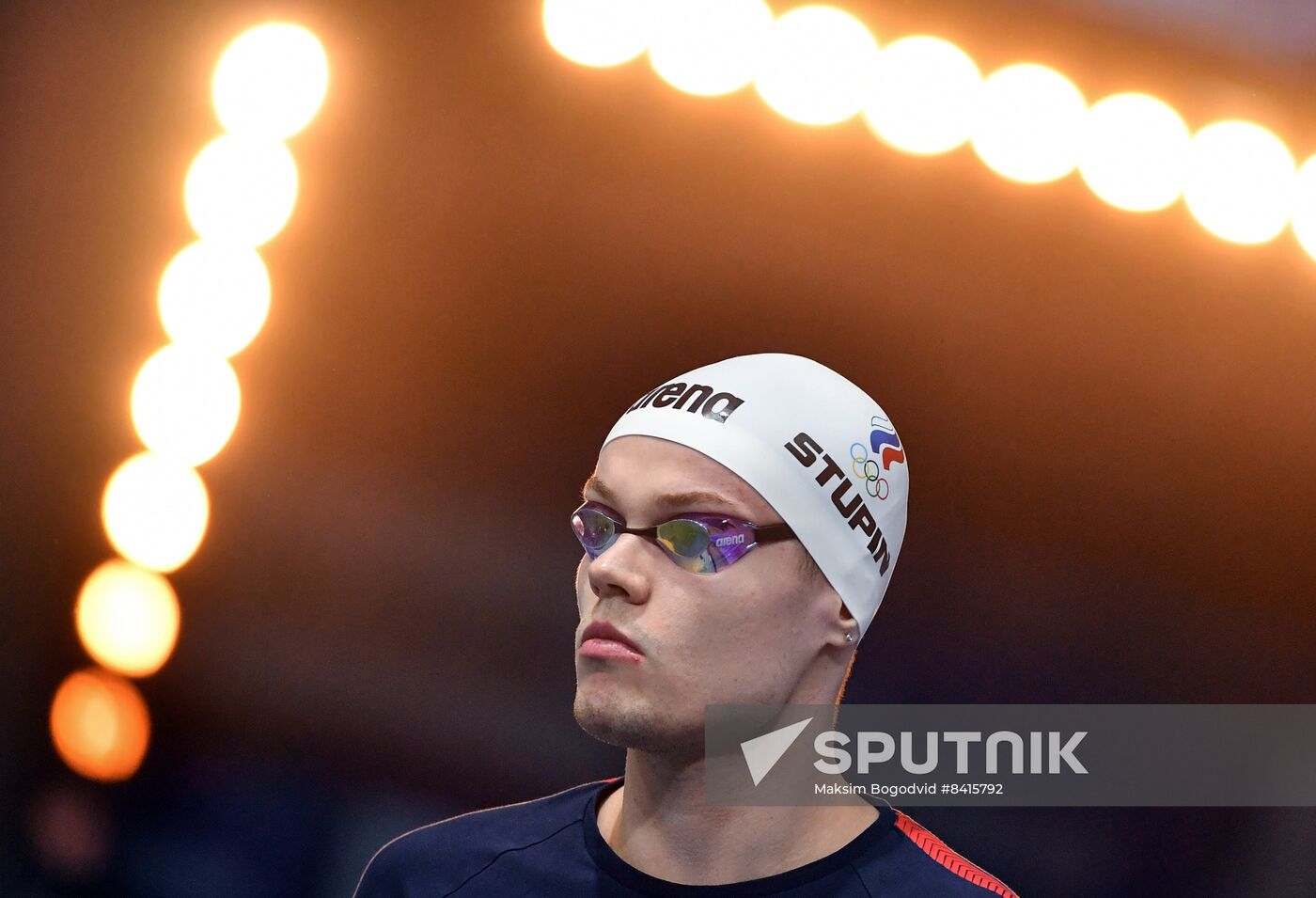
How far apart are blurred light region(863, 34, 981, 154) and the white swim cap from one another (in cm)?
104

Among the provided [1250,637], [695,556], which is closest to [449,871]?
[695,556]

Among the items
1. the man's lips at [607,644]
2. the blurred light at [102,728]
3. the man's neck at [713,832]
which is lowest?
the blurred light at [102,728]

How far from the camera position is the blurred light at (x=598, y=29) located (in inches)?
129

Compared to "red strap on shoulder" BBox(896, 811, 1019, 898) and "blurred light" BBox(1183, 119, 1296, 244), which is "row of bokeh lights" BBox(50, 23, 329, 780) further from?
"blurred light" BBox(1183, 119, 1296, 244)

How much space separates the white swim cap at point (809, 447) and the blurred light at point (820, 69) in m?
1.05

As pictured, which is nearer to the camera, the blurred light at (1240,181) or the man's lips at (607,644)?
the man's lips at (607,644)

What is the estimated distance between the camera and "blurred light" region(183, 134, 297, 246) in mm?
3266

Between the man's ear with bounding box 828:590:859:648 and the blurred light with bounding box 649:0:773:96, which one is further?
the blurred light with bounding box 649:0:773:96

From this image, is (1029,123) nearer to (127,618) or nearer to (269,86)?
(269,86)

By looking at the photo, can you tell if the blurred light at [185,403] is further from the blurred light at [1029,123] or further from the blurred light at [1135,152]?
the blurred light at [1135,152]

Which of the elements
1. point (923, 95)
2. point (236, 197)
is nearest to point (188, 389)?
point (236, 197)

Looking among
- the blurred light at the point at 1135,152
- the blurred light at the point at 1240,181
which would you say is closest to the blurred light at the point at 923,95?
the blurred light at the point at 1135,152

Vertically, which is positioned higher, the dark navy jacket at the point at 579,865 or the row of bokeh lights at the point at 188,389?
the row of bokeh lights at the point at 188,389

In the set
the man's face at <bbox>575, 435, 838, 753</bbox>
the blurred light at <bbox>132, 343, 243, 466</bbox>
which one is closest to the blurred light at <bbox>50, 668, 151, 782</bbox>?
the blurred light at <bbox>132, 343, 243, 466</bbox>
